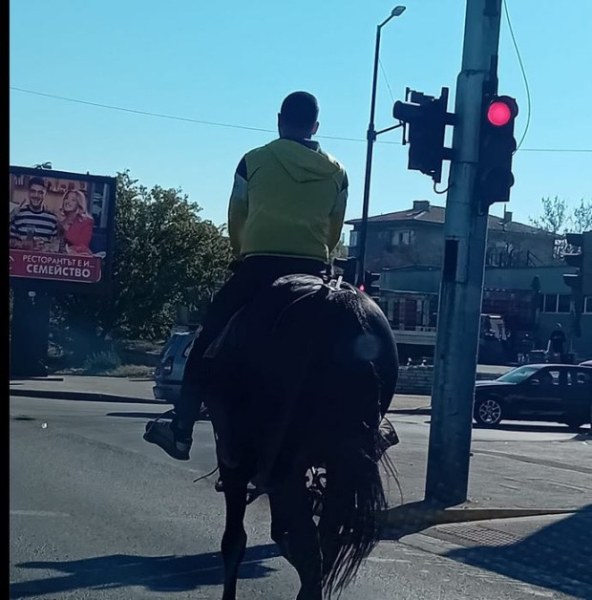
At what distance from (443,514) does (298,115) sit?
15.9 feet

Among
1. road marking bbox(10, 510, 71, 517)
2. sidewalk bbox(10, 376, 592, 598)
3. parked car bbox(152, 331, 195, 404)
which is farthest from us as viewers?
parked car bbox(152, 331, 195, 404)

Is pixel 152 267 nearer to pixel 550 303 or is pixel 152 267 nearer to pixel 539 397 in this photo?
pixel 539 397

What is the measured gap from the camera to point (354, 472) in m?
4.91

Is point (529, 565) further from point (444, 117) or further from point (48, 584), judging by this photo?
point (444, 117)

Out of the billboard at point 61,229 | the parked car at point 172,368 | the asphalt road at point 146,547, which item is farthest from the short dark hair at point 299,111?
the billboard at point 61,229

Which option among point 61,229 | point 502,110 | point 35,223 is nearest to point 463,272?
point 502,110

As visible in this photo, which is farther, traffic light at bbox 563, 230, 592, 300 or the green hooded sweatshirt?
traffic light at bbox 563, 230, 592, 300

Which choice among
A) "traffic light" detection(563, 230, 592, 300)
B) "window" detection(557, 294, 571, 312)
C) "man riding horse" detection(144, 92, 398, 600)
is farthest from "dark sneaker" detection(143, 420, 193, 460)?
"window" detection(557, 294, 571, 312)

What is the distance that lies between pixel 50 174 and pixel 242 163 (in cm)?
2963

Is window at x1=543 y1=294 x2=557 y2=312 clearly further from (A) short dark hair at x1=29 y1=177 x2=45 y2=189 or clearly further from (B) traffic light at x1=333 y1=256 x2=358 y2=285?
(B) traffic light at x1=333 y1=256 x2=358 y2=285

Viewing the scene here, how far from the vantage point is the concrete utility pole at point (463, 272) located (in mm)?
10211

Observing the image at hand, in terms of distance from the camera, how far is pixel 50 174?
34.4 m

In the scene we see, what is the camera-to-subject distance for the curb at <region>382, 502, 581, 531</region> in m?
9.40

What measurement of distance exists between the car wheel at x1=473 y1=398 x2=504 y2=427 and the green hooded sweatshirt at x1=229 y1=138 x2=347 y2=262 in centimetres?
2001
